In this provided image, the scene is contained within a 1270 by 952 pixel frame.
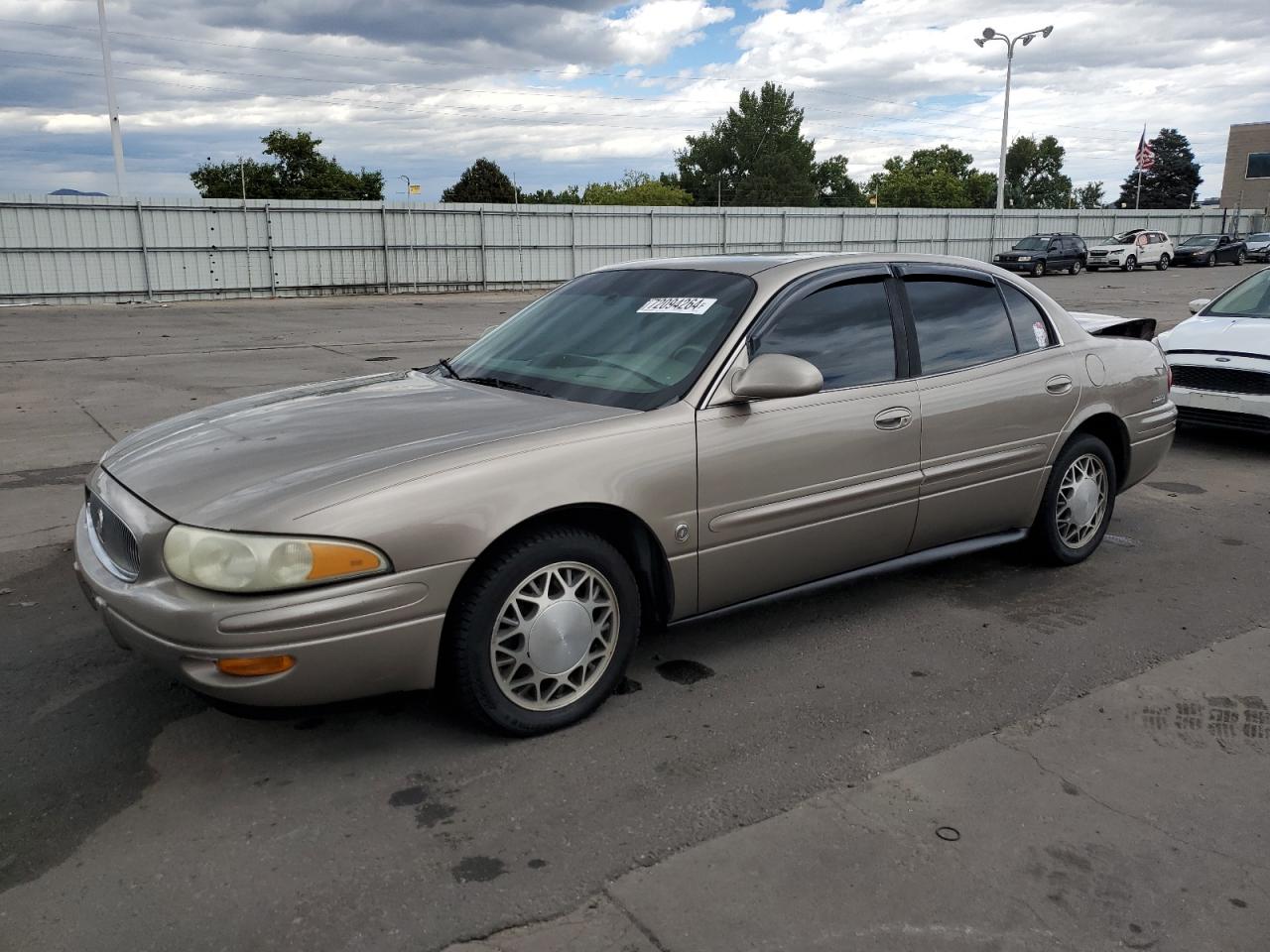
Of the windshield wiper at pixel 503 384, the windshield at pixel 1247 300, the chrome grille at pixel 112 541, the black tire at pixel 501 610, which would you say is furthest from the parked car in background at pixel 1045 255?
the chrome grille at pixel 112 541

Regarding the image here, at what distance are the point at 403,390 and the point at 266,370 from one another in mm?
8921

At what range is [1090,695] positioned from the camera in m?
3.74

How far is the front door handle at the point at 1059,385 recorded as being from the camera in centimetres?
475

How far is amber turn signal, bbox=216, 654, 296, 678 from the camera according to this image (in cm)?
280

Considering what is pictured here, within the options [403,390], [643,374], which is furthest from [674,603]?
[403,390]

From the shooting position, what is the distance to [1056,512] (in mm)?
4984

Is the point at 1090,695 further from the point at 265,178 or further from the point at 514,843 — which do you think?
the point at 265,178

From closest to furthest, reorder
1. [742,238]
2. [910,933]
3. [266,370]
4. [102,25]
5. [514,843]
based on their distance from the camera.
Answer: [910,933] → [514,843] → [266,370] → [102,25] → [742,238]

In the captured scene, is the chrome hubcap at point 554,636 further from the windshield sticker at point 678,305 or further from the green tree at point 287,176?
the green tree at point 287,176

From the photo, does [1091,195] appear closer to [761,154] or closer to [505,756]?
[761,154]

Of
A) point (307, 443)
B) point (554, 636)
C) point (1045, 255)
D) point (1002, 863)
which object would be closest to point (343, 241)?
point (1045, 255)

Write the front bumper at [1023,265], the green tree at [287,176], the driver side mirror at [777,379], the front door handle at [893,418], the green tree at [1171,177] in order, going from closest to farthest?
the driver side mirror at [777,379] < the front door handle at [893,418] < the front bumper at [1023,265] < the green tree at [287,176] < the green tree at [1171,177]

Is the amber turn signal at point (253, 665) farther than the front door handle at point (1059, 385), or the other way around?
the front door handle at point (1059, 385)

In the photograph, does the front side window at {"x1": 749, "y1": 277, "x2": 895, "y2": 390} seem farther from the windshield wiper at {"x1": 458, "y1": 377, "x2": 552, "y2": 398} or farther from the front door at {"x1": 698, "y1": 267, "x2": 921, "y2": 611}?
the windshield wiper at {"x1": 458, "y1": 377, "x2": 552, "y2": 398}
